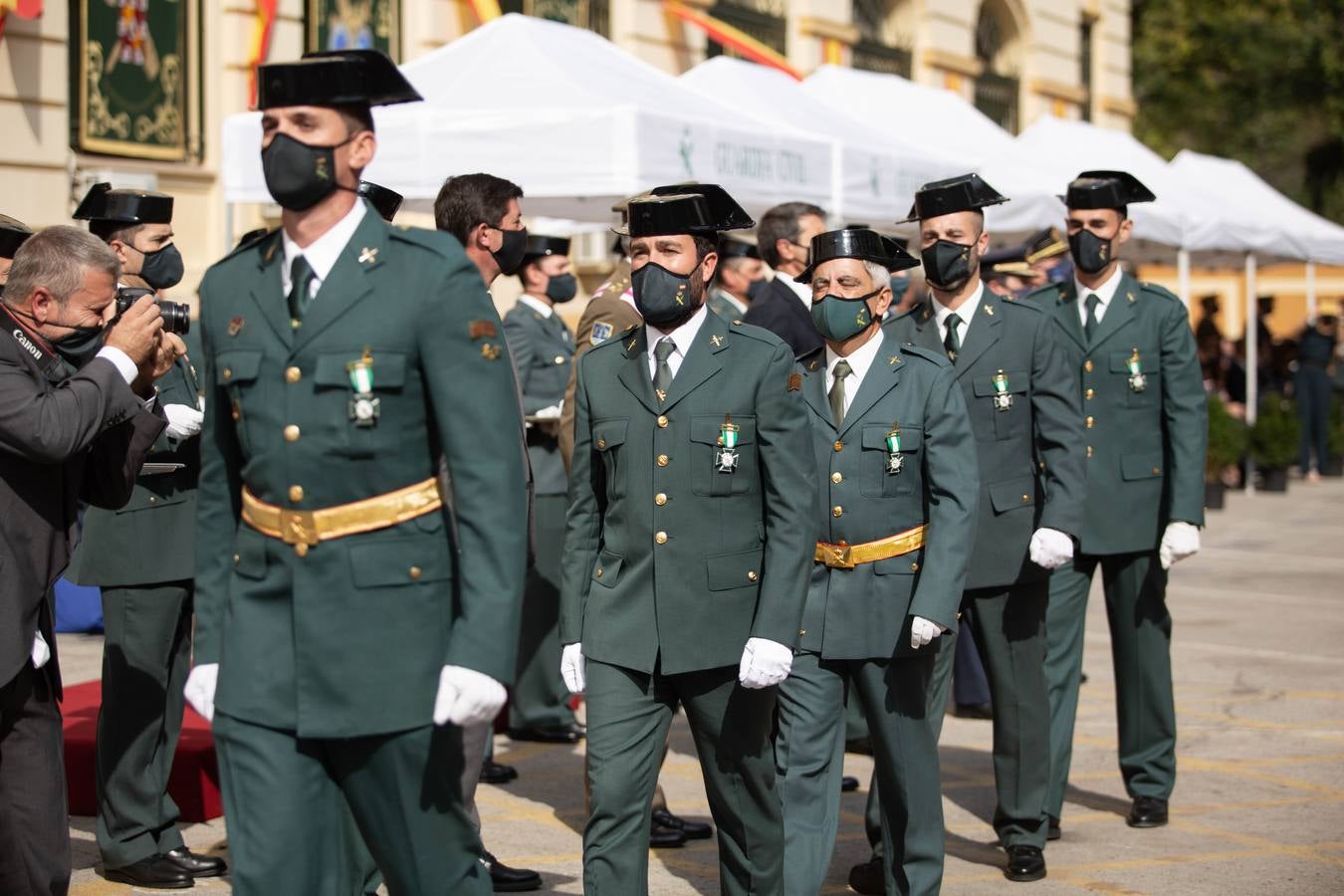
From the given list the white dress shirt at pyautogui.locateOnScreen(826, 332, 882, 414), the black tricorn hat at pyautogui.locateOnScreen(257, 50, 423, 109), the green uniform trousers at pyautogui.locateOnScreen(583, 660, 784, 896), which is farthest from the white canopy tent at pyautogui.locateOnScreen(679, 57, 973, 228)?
the black tricorn hat at pyautogui.locateOnScreen(257, 50, 423, 109)

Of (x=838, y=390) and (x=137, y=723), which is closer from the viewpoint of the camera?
(x=838, y=390)

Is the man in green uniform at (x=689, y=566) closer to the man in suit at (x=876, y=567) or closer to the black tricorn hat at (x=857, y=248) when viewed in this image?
the man in suit at (x=876, y=567)

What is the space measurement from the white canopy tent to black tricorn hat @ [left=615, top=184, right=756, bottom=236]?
588 centimetres

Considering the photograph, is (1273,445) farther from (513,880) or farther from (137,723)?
(137,723)

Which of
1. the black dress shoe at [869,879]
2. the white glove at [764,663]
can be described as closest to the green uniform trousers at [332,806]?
the white glove at [764,663]

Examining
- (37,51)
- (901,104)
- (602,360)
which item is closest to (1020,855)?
(602,360)

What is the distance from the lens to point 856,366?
5.70 m

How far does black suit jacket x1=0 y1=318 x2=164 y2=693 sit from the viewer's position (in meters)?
4.70

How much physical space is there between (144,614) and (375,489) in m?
2.66

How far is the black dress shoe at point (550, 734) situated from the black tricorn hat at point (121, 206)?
3.23 m

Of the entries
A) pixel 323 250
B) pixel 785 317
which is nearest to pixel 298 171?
pixel 323 250

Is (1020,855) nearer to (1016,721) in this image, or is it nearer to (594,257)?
(1016,721)

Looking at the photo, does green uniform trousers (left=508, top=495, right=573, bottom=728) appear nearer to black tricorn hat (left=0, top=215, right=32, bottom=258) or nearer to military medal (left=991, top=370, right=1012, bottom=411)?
military medal (left=991, top=370, right=1012, bottom=411)

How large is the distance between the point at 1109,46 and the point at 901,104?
14.7 meters
